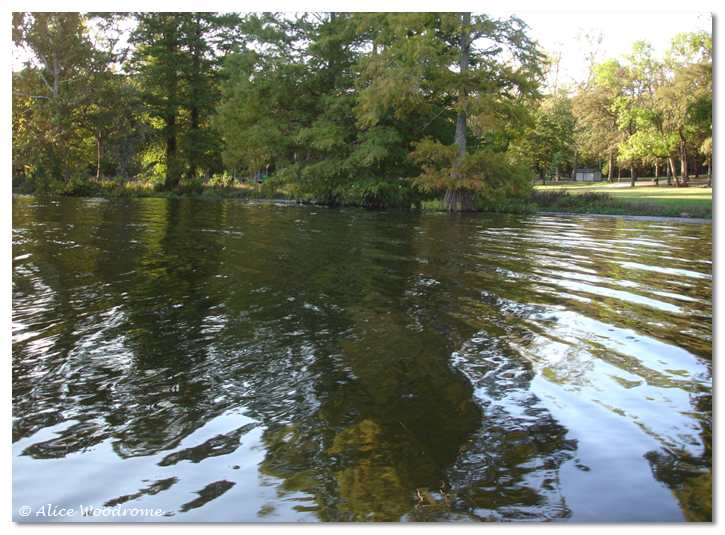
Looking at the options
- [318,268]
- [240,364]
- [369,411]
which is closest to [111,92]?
[318,268]

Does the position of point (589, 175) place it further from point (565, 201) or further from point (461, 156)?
point (461, 156)

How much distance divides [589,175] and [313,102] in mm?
51090

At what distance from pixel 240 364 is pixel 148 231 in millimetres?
9729

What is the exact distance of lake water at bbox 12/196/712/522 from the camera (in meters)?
2.45

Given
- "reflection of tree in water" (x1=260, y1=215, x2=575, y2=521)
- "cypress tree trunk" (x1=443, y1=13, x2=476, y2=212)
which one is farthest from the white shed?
"reflection of tree in water" (x1=260, y1=215, x2=575, y2=521)

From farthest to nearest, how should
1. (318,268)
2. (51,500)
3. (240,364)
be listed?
(318,268)
(240,364)
(51,500)

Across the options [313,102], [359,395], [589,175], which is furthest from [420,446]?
[589,175]

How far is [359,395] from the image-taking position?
138 inches

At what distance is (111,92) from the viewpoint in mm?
17734

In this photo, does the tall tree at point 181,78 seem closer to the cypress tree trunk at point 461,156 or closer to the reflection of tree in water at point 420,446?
the cypress tree trunk at point 461,156

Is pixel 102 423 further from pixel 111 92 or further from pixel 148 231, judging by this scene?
pixel 111 92

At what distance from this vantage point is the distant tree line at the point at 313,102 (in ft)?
45.9

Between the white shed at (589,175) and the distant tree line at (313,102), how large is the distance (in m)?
27.8

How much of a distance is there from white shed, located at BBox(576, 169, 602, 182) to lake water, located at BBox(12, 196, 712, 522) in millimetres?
65419
